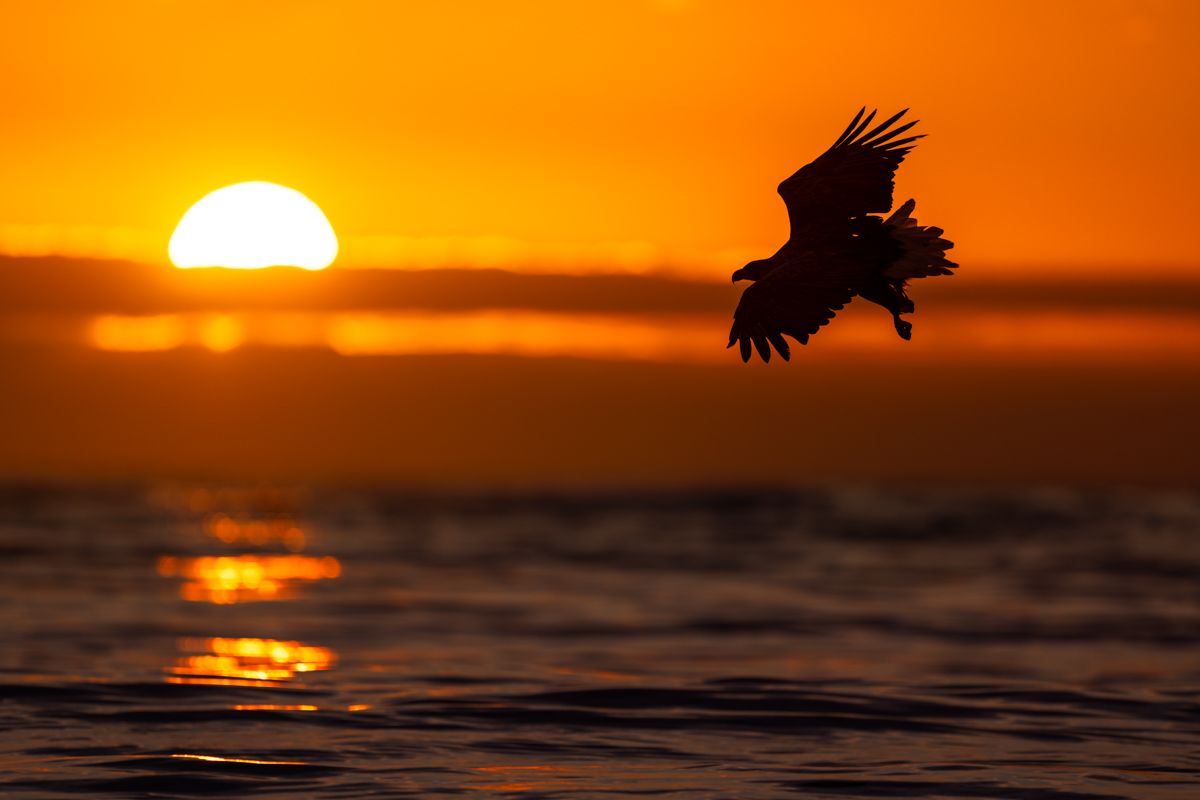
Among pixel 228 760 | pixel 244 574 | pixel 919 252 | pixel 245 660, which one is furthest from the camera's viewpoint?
pixel 244 574

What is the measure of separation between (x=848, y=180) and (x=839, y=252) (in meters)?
0.75

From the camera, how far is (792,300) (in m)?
16.6

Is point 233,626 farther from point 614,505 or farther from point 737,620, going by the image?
point 614,505

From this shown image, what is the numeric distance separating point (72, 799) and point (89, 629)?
27406mm

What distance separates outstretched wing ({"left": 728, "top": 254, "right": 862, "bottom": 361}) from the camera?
16.4 meters

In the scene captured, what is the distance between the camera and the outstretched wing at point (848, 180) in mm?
16984

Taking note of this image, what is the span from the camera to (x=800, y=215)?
1716 cm

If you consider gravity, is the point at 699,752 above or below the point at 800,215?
below

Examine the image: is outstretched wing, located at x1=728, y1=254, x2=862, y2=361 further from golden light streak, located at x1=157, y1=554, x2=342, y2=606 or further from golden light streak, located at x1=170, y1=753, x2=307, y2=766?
golden light streak, located at x1=157, y1=554, x2=342, y2=606

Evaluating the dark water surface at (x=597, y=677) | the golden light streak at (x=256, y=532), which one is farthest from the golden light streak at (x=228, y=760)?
the golden light streak at (x=256, y=532)

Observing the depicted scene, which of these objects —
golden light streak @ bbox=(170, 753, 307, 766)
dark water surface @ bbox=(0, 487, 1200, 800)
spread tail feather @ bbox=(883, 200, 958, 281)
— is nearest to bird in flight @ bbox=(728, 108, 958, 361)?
spread tail feather @ bbox=(883, 200, 958, 281)

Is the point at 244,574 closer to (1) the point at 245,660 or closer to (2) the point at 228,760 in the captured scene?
(1) the point at 245,660

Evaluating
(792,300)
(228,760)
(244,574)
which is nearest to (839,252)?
(792,300)

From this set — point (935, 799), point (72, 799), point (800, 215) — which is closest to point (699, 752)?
point (935, 799)
